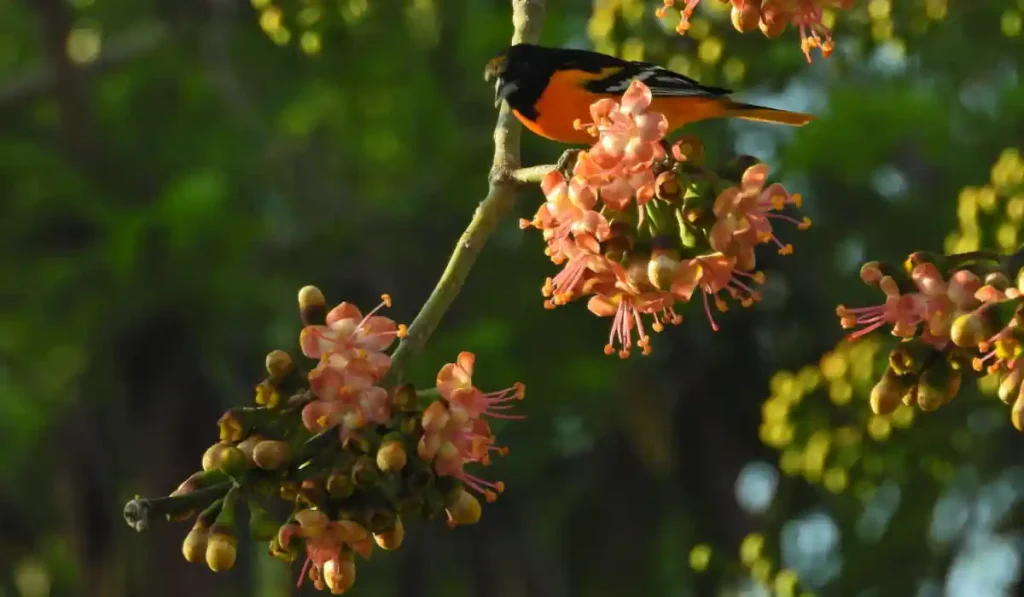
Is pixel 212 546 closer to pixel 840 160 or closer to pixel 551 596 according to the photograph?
pixel 840 160

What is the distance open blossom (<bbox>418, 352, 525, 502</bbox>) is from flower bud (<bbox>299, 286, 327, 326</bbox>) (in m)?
0.21

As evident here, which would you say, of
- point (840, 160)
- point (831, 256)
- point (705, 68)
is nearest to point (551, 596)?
point (831, 256)

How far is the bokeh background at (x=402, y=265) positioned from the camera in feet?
26.5

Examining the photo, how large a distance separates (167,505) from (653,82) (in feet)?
5.68

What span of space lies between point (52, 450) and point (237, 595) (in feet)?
6.25

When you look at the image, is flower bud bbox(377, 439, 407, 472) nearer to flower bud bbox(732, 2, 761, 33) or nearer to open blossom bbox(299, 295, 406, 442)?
open blossom bbox(299, 295, 406, 442)

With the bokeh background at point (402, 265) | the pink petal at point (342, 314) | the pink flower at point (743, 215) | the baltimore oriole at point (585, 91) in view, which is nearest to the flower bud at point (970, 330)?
the pink flower at point (743, 215)

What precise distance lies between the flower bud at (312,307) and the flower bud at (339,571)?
0.38m

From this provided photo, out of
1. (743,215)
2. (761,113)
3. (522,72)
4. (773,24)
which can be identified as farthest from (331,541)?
(761,113)

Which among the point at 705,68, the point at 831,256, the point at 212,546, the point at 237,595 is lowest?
the point at 237,595

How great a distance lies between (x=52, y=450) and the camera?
9.96 m

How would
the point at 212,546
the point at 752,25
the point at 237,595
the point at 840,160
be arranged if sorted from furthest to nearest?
1. the point at 237,595
2. the point at 840,160
3. the point at 752,25
4. the point at 212,546

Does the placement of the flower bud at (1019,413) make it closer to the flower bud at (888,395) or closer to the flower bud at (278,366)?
the flower bud at (888,395)

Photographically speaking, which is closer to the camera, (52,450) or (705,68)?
(705,68)
